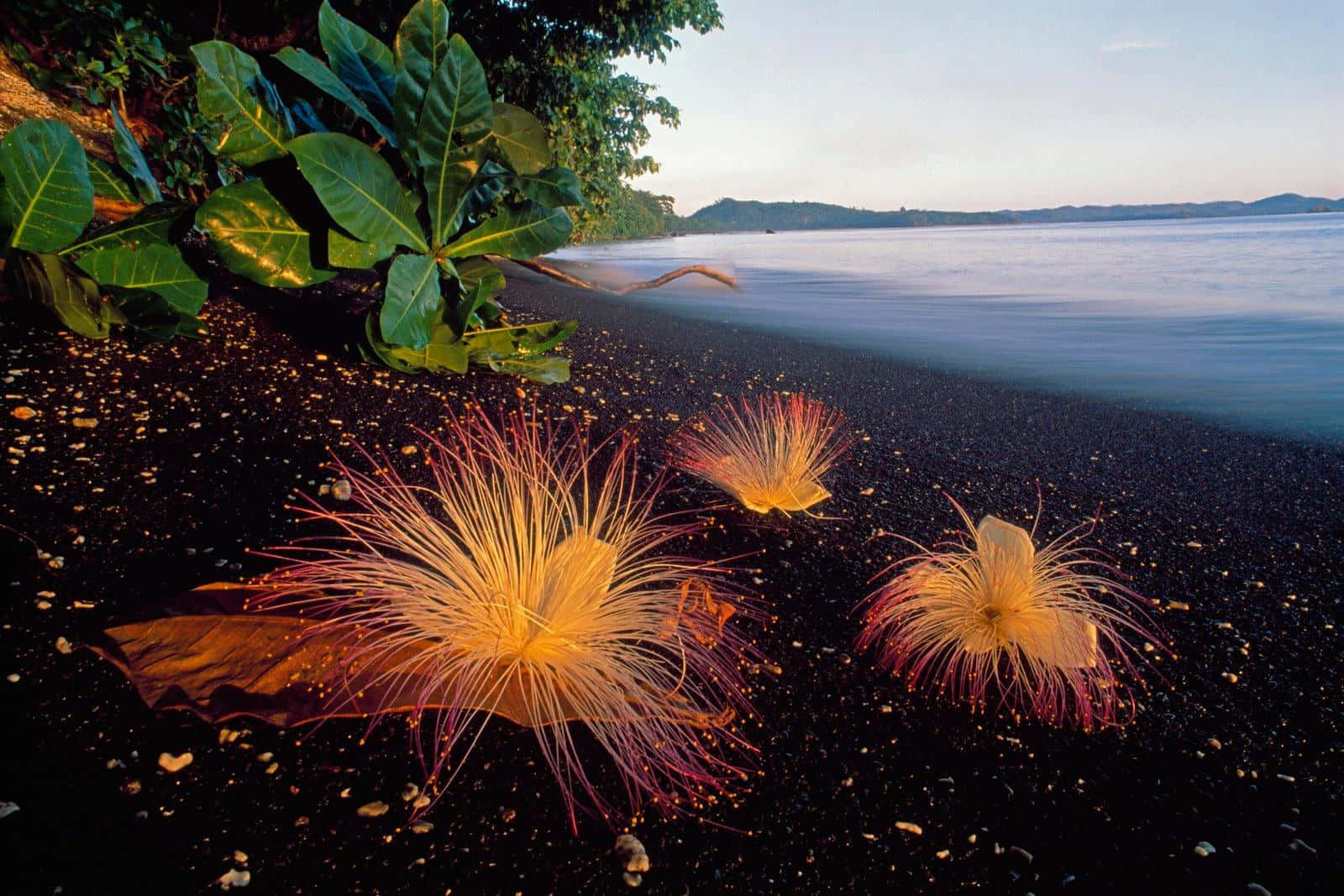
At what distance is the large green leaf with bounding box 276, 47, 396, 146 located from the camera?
209 cm

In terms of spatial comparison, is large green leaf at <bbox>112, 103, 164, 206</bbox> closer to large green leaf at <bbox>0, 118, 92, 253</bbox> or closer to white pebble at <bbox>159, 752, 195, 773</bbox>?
large green leaf at <bbox>0, 118, 92, 253</bbox>

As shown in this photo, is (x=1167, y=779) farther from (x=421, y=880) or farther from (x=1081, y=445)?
(x=1081, y=445)

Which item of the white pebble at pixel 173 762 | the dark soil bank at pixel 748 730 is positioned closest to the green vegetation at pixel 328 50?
the dark soil bank at pixel 748 730

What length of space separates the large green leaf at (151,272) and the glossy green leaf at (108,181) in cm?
26

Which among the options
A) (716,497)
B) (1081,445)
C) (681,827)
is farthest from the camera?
(1081,445)

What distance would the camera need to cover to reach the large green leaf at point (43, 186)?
196cm

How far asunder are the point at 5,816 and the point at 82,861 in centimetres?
14

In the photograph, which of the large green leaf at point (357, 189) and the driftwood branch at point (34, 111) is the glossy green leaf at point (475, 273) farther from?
the driftwood branch at point (34, 111)

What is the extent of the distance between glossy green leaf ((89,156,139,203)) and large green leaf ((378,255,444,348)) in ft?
2.90

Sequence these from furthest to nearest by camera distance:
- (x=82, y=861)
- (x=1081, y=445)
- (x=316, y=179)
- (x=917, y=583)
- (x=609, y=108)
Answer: (x=609, y=108), (x=1081, y=445), (x=316, y=179), (x=917, y=583), (x=82, y=861)

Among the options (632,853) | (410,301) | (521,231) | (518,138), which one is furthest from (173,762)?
(518,138)

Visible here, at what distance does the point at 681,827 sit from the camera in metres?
1.12

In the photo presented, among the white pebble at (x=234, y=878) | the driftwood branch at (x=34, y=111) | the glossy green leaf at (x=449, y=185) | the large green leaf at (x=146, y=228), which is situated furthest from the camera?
the driftwood branch at (x=34, y=111)

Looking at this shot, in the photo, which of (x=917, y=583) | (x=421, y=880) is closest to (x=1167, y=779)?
(x=917, y=583)
